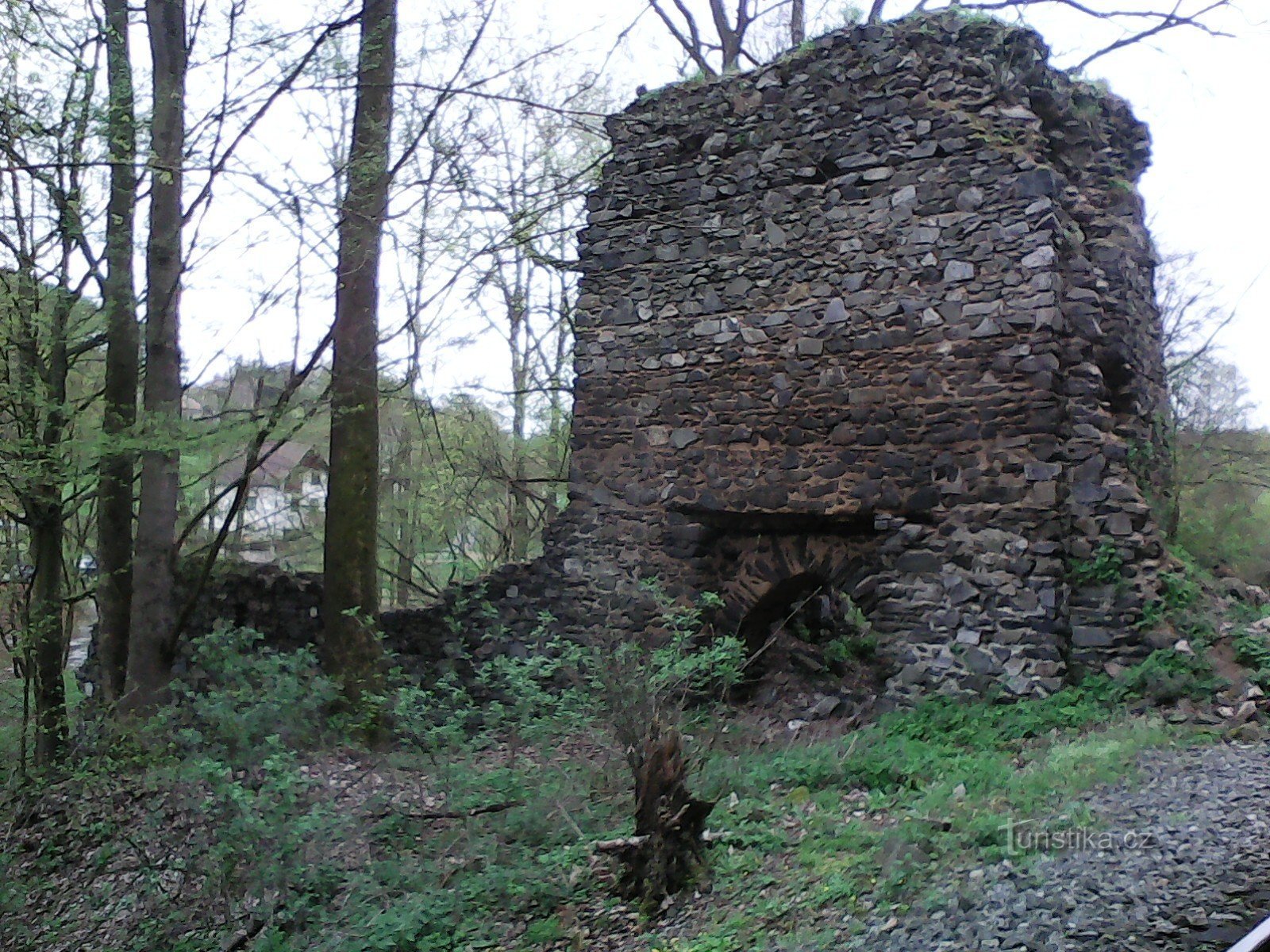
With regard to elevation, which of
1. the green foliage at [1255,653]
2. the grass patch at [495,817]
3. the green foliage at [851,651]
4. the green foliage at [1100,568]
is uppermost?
the green foliage at [1100,568]

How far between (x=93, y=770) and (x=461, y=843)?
3.69m

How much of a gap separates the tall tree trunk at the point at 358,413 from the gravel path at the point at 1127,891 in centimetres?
590

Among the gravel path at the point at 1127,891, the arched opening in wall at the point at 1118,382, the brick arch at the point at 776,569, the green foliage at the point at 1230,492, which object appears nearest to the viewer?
the gravel path at the point at 1127,891

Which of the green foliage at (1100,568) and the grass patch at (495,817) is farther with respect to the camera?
the green foliage at (1100,568)

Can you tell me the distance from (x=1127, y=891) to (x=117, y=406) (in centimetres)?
867

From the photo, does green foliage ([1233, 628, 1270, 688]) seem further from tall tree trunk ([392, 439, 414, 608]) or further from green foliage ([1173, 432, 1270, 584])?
tall tree trunk ([392, 439, 414, 608])

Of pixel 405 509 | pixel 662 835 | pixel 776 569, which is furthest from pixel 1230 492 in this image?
pixel 405 509

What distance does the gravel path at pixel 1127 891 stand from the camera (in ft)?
11.2

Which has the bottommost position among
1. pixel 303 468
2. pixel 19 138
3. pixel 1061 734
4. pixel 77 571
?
pixel 1061 734

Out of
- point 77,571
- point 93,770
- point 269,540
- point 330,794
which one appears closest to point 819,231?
point 330,794

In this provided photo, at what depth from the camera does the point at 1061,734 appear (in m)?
6.22

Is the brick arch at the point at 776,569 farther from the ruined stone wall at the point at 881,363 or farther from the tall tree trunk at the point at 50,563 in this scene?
the tall tree trunk at the point at 50,563

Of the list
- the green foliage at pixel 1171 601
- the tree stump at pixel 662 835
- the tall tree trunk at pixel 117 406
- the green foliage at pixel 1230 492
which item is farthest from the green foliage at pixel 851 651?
the tall tree trunk at pixel 117 406

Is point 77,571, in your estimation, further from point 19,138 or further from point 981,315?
point 981,315
